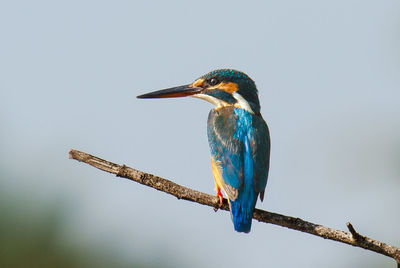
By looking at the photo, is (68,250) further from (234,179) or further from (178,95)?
(234,179)

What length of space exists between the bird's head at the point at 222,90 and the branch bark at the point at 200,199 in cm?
127

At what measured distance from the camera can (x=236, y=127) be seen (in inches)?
205

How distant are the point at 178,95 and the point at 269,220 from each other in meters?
1.72

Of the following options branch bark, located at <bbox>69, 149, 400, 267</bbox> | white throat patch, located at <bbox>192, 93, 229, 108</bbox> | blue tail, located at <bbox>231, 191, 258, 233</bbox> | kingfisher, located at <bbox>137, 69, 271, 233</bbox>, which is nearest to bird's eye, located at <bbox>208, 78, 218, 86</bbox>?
kingfisher, located at <bbox>137, 69, 271, 233</bbox>

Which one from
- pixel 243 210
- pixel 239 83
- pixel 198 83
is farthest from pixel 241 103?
pixel 243 210

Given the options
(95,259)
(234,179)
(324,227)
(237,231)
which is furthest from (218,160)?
(95,259)

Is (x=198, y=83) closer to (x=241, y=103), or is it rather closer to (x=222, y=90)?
(x=222, y=90)

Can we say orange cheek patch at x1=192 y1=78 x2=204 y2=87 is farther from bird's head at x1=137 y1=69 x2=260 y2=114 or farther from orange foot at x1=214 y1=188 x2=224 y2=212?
orange foot at x1=214 y1=188 x2=224 y2=212

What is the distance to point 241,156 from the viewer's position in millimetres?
4977

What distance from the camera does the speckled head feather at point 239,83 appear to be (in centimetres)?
568

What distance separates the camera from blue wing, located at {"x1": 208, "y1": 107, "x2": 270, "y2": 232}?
4.70 metres

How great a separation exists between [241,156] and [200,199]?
0.58 m

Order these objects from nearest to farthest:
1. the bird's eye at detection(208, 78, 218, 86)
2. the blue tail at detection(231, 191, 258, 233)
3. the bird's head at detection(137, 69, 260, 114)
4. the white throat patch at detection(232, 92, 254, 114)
A: 1. the blue tail at detection(231, 191, 258, 233)
2. the white throat patch at detection(232, 92, 254, 114)
3. the bird's head at detection(137, 69, 260, 114)
4. the bird's eye at detection(208, 78, 218, 86)

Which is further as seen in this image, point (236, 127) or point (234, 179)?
point (236, 127)
